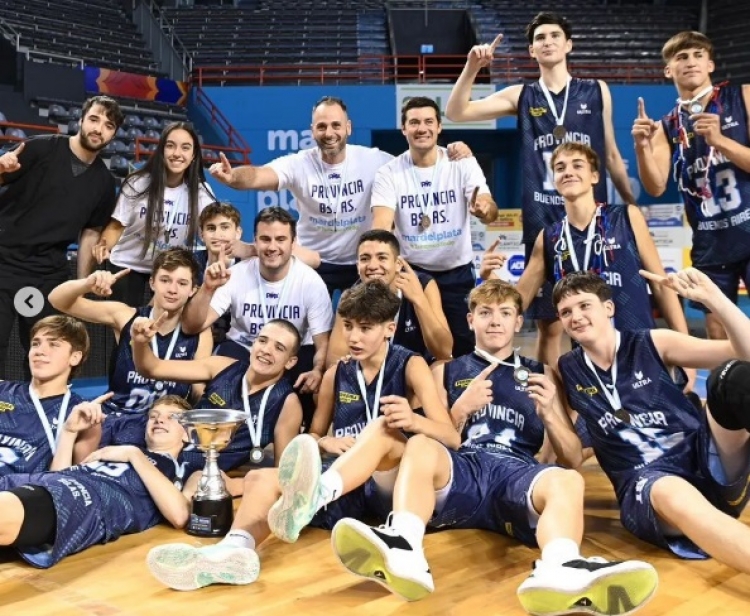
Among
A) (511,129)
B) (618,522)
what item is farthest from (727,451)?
(511,129)

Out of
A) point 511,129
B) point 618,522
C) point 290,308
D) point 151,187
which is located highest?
point 511,129

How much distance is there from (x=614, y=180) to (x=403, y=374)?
65.0 inches

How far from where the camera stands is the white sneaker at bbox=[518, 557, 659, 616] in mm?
2076

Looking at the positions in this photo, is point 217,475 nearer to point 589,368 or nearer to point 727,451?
point 589,368

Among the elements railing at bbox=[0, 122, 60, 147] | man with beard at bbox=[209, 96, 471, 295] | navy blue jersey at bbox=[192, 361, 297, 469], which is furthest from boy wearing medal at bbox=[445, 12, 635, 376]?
railing at bbox=[0, 122, 60, 147]

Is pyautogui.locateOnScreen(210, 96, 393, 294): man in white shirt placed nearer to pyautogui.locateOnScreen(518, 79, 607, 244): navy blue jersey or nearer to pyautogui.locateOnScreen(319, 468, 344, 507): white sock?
pyautogui.locateOnScreen(518, 79, 607, 244): navy blue jersey

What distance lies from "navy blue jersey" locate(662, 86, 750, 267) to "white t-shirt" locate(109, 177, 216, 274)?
249cm

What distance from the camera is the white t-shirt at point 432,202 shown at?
4355mm

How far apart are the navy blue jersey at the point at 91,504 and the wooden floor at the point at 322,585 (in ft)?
0.16

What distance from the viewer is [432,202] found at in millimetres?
4355

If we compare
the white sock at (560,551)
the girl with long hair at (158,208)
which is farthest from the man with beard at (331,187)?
the white sock at (560,551)

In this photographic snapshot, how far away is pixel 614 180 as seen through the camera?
4168 millimetres

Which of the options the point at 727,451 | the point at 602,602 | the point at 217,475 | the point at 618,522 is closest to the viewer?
the point at 602,602

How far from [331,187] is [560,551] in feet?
8.96
